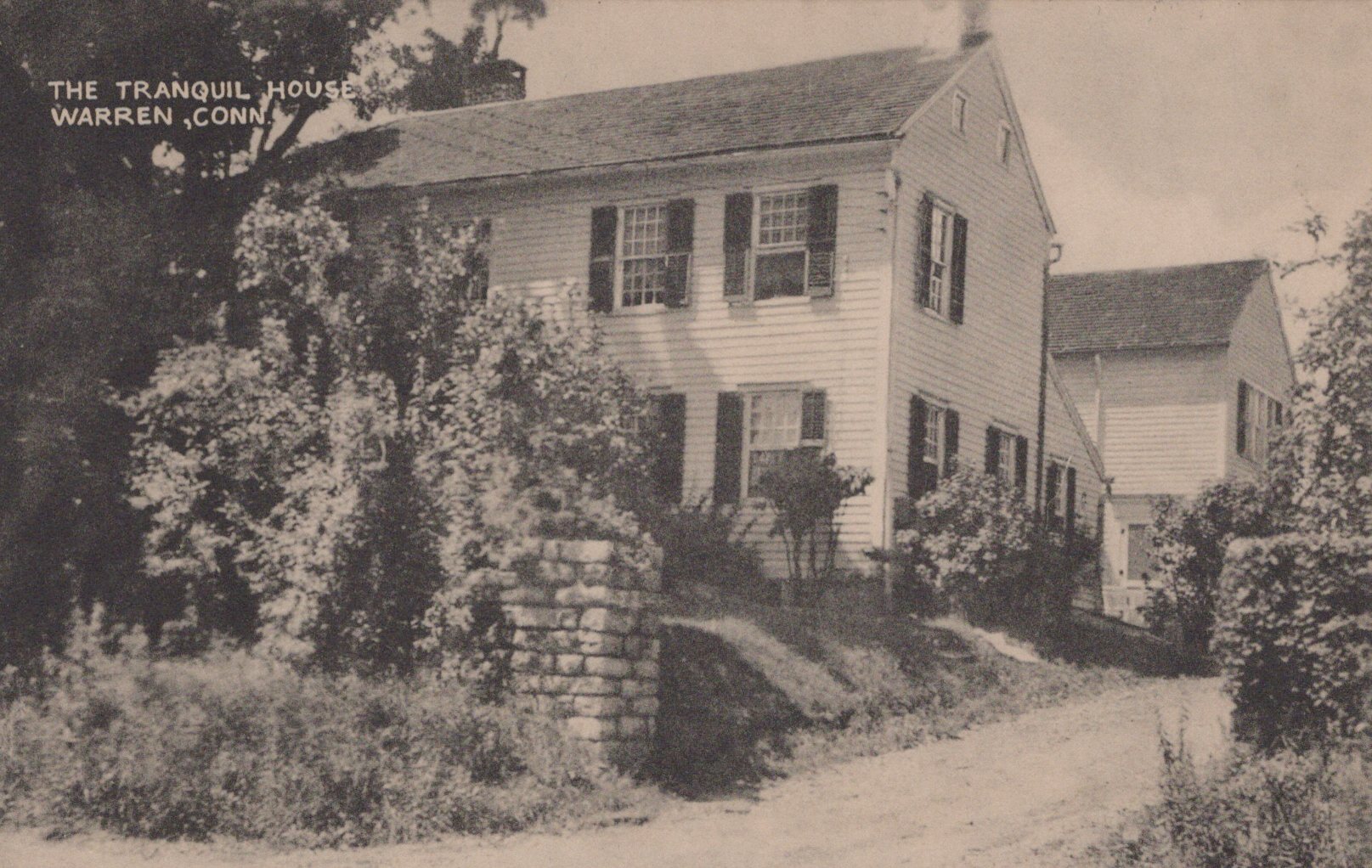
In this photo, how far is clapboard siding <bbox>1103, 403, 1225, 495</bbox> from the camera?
104ft

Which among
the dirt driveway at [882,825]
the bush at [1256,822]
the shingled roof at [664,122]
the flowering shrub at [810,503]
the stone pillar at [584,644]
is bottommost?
the dirt driveway at [882,825]

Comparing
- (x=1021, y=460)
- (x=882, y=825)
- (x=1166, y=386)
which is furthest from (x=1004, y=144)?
(x=882, y=825)

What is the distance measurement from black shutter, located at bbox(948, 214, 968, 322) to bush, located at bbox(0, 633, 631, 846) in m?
12.5

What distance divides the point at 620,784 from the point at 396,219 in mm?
→ 6712

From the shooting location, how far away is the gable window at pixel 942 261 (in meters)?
21.8

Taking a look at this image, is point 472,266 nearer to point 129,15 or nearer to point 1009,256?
point 129,15

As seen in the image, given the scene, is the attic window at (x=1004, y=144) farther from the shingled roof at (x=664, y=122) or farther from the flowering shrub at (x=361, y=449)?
the flowering shrub at (x=361, y=449)

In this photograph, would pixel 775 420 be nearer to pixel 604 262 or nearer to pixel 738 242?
pixel 738 242

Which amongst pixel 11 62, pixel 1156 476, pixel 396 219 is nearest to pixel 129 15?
pixel 11 62

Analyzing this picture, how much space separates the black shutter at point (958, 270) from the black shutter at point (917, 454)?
191 centimetres

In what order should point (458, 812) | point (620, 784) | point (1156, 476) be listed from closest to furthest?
1. point (458, 812)
2. point (620, 784)
3. point (1156, 476)

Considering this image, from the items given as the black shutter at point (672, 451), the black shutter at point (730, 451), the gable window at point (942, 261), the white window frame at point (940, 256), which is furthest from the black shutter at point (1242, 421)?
the black shutter at point (672, 451)

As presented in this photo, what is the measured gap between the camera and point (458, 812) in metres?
10.9

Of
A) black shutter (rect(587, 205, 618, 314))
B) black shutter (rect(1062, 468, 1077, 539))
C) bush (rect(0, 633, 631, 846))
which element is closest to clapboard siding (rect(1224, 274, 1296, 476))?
black shutter (rect(1062, 468, 1077, 539))
